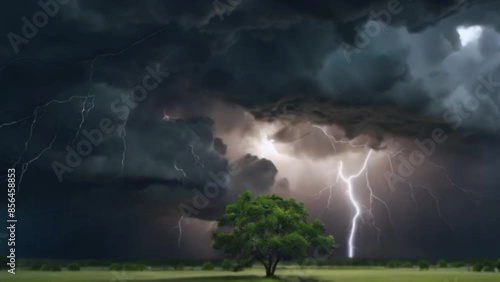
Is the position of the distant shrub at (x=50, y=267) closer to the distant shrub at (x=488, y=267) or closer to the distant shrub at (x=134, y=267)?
the distant shrub at (x=134, y=267)

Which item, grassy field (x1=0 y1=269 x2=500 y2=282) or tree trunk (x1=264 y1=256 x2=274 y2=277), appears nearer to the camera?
grassy field (x1=0 y1=269 x2=500 y2=282)

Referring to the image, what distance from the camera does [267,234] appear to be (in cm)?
6525

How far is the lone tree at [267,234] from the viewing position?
64.4 metres

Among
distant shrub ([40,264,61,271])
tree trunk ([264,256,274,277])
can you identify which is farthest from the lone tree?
distant shrub ([40,264,61,271])

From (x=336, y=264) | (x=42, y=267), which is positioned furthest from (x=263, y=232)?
(x=336, y=264)

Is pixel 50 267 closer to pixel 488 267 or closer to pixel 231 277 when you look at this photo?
pixel 231 277

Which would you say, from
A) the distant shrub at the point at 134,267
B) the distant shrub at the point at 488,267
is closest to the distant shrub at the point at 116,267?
the distant shrub at the point at 134,267

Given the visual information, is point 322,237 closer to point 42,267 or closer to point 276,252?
point 276,252

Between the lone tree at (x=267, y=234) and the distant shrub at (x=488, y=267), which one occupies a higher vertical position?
the lone tree at (x=267, y=234)

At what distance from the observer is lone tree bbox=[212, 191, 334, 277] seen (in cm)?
6438

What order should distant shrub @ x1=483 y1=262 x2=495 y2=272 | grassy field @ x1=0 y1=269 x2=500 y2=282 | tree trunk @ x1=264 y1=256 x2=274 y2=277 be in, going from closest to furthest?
grassy field @ x1=0 y1=269 x2=500 y2=282 < tree trunk @ x1=264 y1=256 x2=274 y2=277 < distant shrub @ x1=483 y1=262 x2=495 y2=272

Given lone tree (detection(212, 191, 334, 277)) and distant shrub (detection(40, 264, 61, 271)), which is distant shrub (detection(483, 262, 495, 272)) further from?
distant shrub (detection(40, 264, 61, 271))

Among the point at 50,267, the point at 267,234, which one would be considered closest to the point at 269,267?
the point at 267,234

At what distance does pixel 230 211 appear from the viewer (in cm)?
6844
